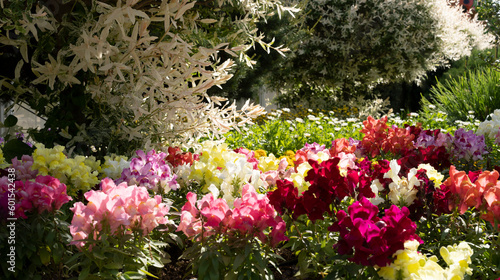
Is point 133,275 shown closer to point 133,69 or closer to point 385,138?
point 133,69

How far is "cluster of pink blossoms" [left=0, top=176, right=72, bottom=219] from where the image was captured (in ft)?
5.58

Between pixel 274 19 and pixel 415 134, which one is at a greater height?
pixel 415 134

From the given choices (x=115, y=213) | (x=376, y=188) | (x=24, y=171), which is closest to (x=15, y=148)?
(x=24, y=171)

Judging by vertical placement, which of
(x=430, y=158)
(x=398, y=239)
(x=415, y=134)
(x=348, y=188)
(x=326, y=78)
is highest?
(x=398, y=239)

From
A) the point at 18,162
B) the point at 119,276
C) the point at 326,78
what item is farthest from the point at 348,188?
the point at 326,78

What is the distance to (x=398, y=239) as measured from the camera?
4.64 feet

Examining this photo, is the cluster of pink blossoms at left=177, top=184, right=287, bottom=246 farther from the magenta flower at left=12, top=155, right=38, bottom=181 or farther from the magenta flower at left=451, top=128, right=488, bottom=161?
the magenta flower at left=451, top=128, right=488, bottom=161

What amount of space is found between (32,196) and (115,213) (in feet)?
1.28

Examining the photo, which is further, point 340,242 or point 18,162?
point 18,162

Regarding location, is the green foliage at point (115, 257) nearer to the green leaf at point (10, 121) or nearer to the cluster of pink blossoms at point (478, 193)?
the cluster of pink blossoms at point (478, 193)

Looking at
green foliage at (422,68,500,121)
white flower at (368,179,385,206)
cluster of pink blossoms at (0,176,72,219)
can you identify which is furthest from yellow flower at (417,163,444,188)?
green foliage at (422,68,500,121)

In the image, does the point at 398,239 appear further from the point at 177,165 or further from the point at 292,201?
the point at 177,165

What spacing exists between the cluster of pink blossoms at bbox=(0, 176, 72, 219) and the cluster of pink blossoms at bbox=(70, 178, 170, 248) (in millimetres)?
144

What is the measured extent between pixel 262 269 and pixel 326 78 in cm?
828
